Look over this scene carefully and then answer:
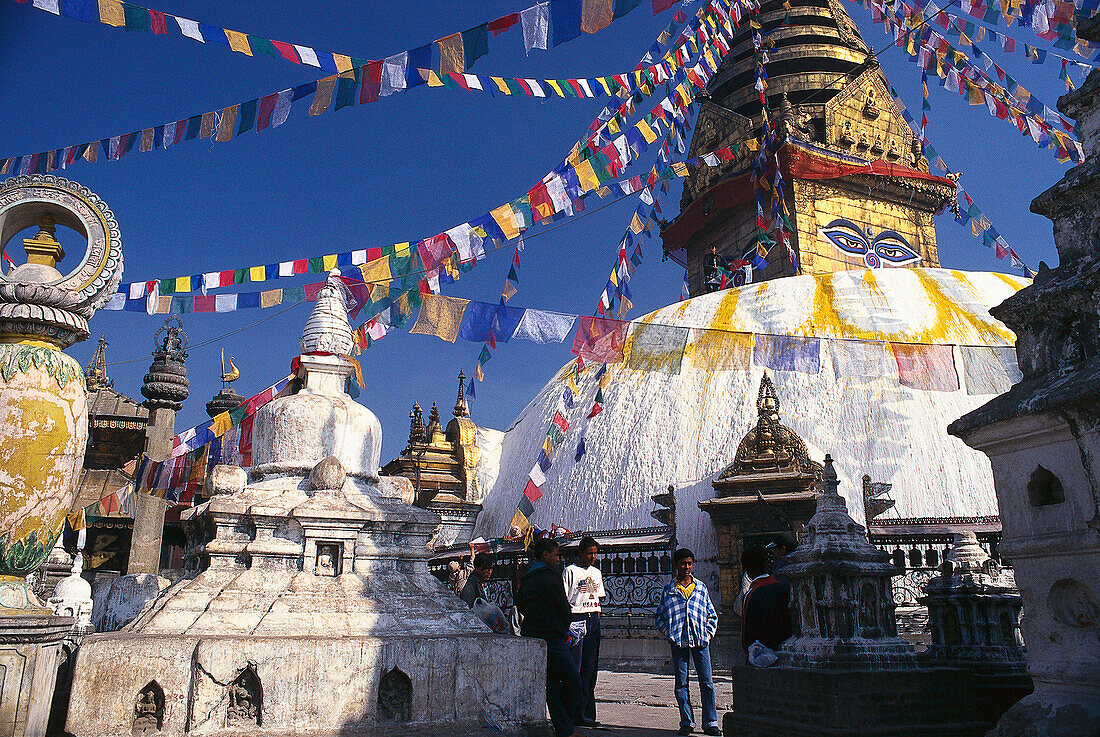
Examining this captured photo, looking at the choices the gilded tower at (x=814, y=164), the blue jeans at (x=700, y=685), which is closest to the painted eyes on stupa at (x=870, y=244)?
the gilded tower at (x=814, y=164)

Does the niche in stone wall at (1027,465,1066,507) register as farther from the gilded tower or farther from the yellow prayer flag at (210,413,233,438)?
the gilded tower

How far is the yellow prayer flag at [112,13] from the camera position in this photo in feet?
19.3

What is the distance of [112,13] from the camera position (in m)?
5.95

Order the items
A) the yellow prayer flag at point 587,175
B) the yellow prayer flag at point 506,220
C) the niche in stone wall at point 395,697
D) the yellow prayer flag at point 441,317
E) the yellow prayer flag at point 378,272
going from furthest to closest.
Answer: the yellow prayer flag at point 587,175 → the yellow prayer flag at point 506,220 → the yellow prayer flag at point 378,272 → the yellow prayer flag at point 441,317 → the niche in stone wall at point 395,697

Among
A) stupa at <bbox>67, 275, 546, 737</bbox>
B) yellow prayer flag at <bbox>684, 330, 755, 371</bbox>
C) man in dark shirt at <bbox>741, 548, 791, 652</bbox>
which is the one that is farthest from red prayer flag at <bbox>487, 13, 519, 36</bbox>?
yellow prayer flag at <bbox>684, 330, 755, 371</bbox>

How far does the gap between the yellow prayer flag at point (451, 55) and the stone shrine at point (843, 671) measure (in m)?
4.87

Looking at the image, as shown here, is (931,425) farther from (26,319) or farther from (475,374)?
(26,319)

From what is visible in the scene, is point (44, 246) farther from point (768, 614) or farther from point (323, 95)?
point (768, 614)

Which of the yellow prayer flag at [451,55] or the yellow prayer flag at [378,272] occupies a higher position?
the yellow prayer flag at [451,55]

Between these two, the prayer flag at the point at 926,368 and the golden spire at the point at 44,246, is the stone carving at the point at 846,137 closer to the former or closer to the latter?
the prayer flag at the point at 926,368

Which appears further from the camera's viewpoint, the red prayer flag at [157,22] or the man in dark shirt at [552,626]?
the red prayer flag at [157,22]

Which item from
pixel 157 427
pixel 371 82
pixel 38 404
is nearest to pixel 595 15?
pixel 371 82

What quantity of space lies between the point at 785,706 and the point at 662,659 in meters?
5.53

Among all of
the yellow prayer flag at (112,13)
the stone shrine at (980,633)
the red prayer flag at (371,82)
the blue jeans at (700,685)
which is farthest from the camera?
the red prayer flag at (371,82)
